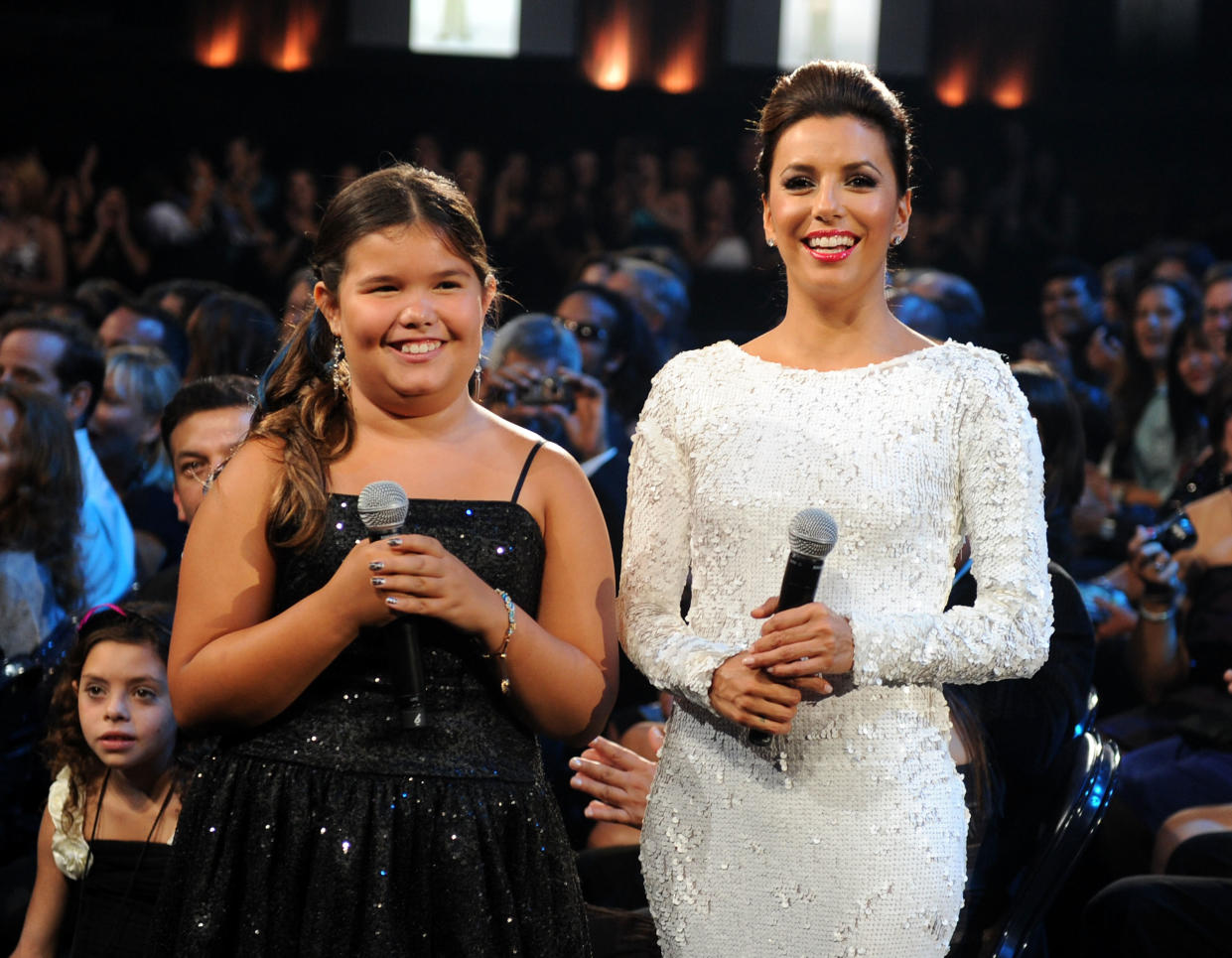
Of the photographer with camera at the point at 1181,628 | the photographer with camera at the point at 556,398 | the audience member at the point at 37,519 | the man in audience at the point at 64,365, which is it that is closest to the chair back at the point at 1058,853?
the photographer with camera at the point at 1181,628

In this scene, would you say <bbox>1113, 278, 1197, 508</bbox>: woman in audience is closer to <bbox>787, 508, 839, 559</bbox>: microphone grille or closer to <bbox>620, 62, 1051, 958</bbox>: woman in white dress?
<bbox>620, 62, 1051, 958</bbox>: woman in white dress

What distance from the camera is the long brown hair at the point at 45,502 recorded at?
11.3 ft

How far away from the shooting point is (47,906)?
2.59 metres

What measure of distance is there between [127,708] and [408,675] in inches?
50.4

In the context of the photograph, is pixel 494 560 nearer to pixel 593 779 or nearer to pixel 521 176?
pixel 593 779

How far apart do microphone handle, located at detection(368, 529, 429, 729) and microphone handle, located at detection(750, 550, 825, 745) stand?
1.35ft

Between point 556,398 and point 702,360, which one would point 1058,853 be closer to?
point 702,360

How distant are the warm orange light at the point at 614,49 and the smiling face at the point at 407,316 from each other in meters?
12.1

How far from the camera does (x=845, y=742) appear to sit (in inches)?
70.0

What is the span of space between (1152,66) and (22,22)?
32.9 ft

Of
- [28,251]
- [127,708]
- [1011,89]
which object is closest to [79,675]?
[127,708]

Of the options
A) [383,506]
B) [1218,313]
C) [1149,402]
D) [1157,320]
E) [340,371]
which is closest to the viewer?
[383,506]

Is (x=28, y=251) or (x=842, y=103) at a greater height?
(x=842, y=103)

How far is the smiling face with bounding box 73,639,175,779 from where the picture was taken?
101 inches
